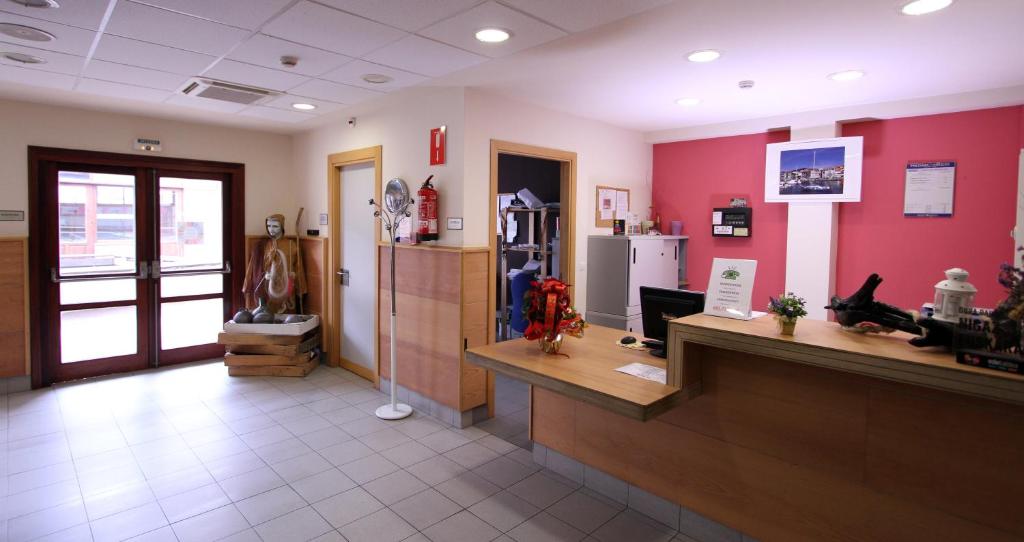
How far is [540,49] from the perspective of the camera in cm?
314

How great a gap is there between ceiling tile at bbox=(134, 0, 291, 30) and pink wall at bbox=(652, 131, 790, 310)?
4.29 meters

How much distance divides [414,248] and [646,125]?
2715 millimetres

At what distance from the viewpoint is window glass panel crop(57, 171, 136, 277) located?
5.06 metres

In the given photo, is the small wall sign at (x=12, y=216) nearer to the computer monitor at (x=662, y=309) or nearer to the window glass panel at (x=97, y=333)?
the window glass panel at (x=97, y=333)

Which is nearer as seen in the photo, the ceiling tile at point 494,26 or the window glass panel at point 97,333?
the ceiling tile at point 494,26

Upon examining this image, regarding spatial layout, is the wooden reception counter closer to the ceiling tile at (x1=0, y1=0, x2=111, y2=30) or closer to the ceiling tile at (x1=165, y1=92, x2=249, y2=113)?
the ceiling tile at (x1=0, y1=0, x2=111, y2=30)

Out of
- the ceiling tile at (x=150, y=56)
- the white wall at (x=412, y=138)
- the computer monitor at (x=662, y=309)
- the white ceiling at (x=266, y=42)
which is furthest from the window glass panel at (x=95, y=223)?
the computer monitor at (x=662, y=309)

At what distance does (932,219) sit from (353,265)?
509 cm

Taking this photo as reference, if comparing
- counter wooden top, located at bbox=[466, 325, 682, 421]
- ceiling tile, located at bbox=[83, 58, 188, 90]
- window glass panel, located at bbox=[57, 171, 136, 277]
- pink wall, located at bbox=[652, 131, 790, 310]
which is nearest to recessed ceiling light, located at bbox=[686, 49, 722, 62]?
counter wooden top, located at bbox=[466, 325, 682, 421]

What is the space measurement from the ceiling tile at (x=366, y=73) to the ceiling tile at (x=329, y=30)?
0.31 meters

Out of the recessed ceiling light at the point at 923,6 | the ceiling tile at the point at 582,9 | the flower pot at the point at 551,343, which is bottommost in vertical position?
the flower pot at the point at 551,343

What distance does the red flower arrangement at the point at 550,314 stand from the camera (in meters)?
2.90

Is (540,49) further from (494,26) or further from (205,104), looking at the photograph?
(205,104)

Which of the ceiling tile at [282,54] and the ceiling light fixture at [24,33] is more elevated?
the ceiling tile at [282,54]
